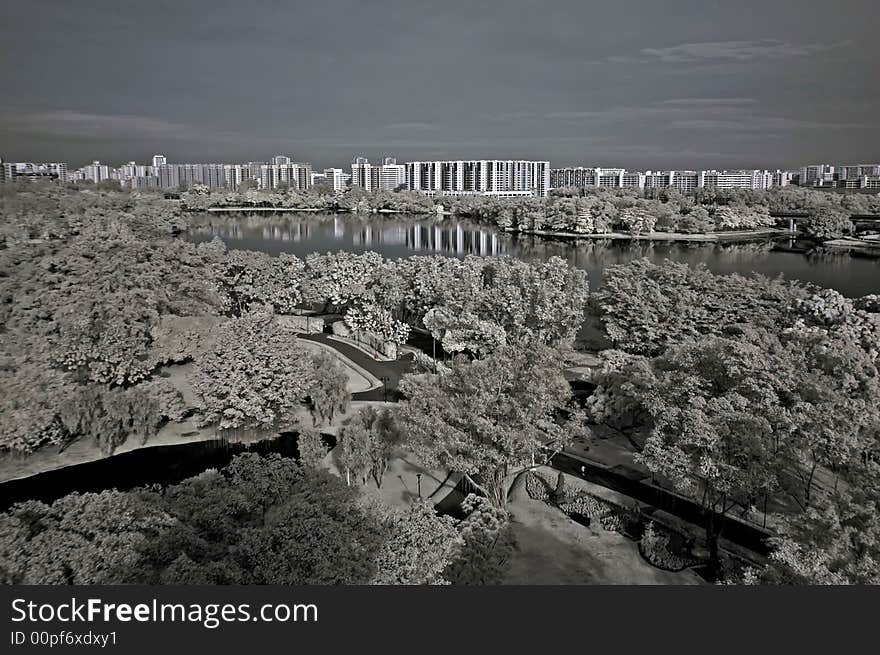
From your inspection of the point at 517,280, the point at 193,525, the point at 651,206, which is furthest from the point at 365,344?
the point at 651,206

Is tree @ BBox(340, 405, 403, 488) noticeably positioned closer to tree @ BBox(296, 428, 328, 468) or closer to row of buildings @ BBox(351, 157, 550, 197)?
tree @ BBox(296, 428, 328, 468)

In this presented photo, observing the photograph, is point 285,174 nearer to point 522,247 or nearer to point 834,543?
point 522,247

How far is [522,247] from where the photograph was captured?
99.7 feet

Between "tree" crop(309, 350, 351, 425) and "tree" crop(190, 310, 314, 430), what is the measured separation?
176 millimetres

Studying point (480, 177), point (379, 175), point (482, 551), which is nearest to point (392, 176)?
point (379, 175)

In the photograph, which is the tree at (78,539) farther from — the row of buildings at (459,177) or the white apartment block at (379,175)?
the white apartment block at (379,175)

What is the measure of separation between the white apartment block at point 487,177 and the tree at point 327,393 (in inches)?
2534

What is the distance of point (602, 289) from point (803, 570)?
29.6 feet

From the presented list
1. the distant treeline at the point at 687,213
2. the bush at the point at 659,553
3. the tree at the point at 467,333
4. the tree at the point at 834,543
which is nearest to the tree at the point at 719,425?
the bush at the point at 659,553

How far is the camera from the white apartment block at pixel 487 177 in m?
73.7

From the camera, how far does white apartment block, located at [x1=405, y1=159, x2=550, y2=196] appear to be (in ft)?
242

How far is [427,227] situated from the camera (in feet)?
135

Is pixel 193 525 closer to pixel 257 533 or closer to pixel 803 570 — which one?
pixel 257 533

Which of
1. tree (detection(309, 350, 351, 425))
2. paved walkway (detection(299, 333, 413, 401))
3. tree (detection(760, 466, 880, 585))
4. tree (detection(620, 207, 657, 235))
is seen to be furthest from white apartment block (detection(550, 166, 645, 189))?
tree (detection(760, 466, 880, 585))
